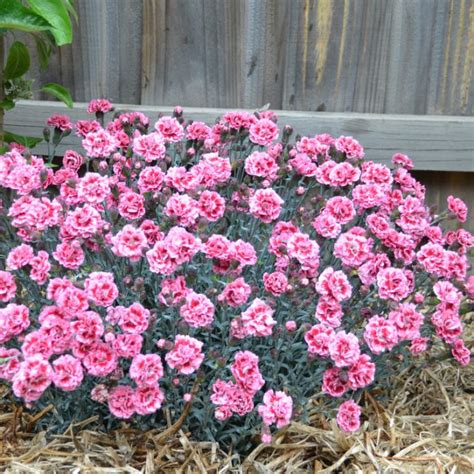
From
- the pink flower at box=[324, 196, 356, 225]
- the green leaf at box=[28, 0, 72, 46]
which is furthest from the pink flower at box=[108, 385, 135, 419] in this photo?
the green leaf at box=[28, 0, 72, 46]

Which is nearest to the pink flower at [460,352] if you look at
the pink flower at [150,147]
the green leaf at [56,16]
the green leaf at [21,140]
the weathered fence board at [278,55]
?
the pink flower at [150,147]

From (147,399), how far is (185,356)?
0.51ft

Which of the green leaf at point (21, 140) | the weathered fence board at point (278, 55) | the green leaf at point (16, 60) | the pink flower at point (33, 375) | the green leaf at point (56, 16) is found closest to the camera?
the pink flower at point (33, 375)

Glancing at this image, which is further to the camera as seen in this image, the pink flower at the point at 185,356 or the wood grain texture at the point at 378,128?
the wood grain texture at the point at 378,128

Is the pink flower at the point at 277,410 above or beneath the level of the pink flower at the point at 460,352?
beneath

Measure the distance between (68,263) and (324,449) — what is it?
2.88 ft

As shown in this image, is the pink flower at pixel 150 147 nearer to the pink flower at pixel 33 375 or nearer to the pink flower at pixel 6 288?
the pink flower at pixel 6 288

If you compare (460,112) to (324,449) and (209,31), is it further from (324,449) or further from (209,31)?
(324,449)

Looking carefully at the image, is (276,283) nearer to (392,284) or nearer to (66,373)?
(392,284)

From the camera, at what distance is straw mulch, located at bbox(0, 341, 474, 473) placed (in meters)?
1.86

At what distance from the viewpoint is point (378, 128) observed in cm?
290

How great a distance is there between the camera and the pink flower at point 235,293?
5.78ft

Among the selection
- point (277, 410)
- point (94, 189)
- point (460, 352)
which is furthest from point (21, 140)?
point (460, 352)

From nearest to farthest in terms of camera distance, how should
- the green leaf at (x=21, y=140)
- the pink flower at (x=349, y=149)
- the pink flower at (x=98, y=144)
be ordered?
the pink flower at (x=98, y=144) → the pink flower at (x=349, y=149) → the green leaf at (x=21, y=140)
